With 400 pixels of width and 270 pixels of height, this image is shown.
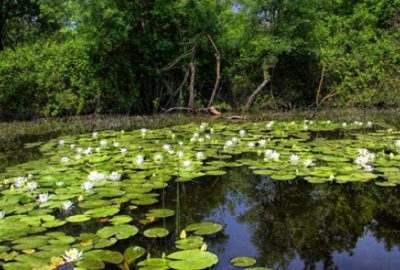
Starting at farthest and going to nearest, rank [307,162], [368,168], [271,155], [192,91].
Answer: [192,91] → [271,155] → [307,162] → [368,168]

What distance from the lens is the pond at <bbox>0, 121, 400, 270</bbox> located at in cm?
229

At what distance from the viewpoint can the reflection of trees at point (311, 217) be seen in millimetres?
2404

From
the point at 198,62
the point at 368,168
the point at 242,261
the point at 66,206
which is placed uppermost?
the point at 198,62

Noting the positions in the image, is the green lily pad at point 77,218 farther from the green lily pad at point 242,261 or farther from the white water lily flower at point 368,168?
the white water lily flower at point 368,168

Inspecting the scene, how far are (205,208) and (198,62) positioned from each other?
8.79 metres

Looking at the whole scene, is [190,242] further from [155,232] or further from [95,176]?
[95,176]

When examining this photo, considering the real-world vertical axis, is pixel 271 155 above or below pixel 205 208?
above

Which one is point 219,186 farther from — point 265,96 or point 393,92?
point 393,92

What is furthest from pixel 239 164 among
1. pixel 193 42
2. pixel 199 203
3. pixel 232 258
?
pixel 193 42

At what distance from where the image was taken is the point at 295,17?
10.4m

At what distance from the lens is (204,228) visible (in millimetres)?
2666

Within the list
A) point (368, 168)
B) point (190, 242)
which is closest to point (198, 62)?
point (368, 168)

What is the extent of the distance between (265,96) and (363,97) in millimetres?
2686

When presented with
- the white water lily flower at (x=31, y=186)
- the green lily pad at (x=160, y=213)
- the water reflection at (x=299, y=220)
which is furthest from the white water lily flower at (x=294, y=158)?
the white water lily flower at (x=31, y=186)
